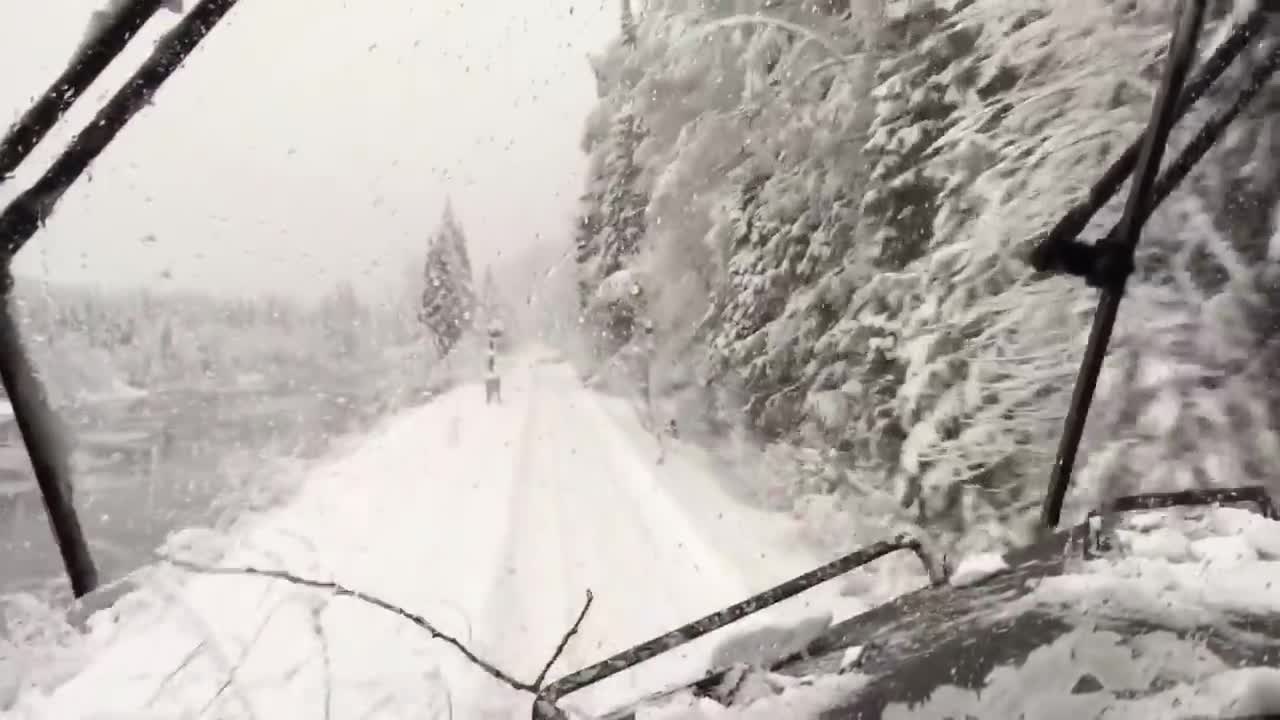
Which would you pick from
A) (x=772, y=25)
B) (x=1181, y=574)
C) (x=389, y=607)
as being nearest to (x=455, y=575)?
(x=389, y=607)

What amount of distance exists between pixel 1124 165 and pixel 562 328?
2.44ft

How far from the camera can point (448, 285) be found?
1087 mm

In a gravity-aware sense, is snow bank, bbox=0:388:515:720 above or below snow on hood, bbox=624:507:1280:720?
above

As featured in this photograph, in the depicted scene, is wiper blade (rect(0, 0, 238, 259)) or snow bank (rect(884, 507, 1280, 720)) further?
wiper blade (rect(0, 0, 238, 259))

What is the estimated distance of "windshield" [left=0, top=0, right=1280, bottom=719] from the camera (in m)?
0.86

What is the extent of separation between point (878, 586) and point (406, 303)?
2.58 feet

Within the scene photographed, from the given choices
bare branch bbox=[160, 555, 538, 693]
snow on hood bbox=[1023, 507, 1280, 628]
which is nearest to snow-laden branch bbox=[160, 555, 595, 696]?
bare branch bbox=[160, 555, 538, 693]

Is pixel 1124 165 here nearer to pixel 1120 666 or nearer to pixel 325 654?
pixel 1120 666

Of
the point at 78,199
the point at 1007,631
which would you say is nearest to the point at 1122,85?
the point at 1007,631

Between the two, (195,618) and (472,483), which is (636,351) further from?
(195,618)

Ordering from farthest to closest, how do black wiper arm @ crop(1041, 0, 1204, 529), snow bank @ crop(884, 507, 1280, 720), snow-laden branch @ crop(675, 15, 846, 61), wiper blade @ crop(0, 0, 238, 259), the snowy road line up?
1. snow-laden branch @ crop(675, 15, 846, 61)
2. black wiper arm @ crop(1041, 0, 1204, 529)
3. the snowy road
4. wiper blade @ crop(0, 0, 238, 259)
5. snow bank @ crop(884, 507, 1280, 720)

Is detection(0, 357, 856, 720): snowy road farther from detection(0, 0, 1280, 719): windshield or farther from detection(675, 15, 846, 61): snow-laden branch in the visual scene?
detection(675, 15, 846, 61): snow-laden branch

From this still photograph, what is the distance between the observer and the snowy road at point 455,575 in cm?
86

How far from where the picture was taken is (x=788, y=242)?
1.38 metres
